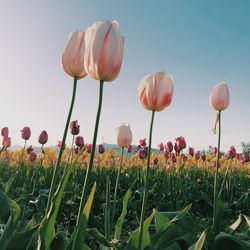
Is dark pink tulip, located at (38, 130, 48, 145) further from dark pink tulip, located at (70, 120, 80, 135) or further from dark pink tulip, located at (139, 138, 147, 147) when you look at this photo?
dark pink tulip, located at (139, 138, 147, 147)

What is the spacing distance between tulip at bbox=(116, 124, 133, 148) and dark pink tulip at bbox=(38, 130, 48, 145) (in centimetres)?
182

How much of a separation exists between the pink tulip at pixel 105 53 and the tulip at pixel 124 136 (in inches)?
48.0

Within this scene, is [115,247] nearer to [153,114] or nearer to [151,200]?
[153,114]

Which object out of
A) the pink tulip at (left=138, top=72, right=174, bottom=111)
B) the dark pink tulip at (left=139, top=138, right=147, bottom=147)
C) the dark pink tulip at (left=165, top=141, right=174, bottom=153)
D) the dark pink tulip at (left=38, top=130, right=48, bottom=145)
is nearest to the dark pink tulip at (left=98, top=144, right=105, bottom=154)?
the dark pink tulip at (left=139, top=138, right=147, bottom=147)

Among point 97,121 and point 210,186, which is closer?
point 97,121

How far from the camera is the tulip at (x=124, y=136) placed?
2.45 meters

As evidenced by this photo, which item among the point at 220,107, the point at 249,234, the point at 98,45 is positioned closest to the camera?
the point at 98,45

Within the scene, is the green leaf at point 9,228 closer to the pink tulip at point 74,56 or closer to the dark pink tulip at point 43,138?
the pink tulip at point 74,56

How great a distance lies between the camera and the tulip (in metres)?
2.45

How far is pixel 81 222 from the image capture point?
44.8 inches

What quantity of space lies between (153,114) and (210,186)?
4.46m

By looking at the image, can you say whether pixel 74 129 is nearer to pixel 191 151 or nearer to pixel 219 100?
pixel 219 100

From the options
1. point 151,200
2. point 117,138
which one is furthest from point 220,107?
point 151,200

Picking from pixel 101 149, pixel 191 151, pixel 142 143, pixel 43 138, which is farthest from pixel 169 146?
pixel 43 138
